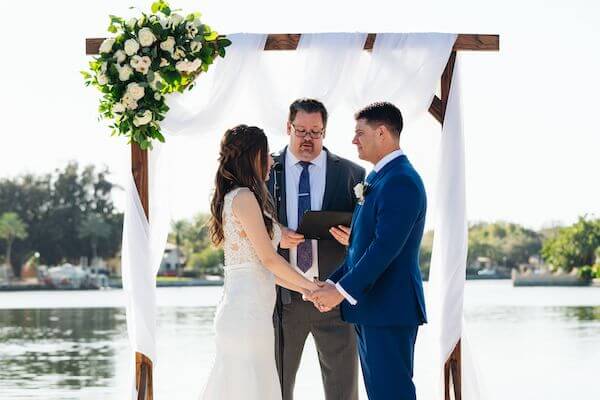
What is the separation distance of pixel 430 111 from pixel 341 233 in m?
1.09

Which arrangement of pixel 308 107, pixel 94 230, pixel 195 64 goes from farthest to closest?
pixel 94 230, pixel 195 64, pixel 308 107

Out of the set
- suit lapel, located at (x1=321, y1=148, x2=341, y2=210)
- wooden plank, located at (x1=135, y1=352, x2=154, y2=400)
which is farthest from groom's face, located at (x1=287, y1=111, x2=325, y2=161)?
wooden plank, located at (x1=135, y1=352, x2=154, y2=400)

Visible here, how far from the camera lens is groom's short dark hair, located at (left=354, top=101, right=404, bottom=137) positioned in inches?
171

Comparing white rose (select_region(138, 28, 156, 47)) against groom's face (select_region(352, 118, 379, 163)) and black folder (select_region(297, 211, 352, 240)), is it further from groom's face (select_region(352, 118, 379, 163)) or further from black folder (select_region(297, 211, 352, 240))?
groom's face (select_region(352, 118, 379, 163))

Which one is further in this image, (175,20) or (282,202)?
(175,20)

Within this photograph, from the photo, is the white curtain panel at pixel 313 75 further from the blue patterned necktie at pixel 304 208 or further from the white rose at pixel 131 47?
the white rose at pixel 131 47

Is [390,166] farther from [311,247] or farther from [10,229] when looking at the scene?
[10,229]

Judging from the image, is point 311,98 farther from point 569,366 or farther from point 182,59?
point 569,366

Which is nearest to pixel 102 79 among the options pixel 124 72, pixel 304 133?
pixel 124 72

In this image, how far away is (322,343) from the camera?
5.16 meters

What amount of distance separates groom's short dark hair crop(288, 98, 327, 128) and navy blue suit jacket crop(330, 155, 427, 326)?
779 mm

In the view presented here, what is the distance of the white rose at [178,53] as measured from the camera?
5.36m

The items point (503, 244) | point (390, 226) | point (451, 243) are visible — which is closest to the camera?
point (390, 226)

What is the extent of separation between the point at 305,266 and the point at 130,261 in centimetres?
103
